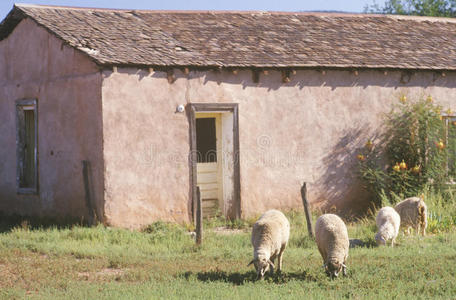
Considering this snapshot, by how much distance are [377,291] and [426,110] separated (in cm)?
824

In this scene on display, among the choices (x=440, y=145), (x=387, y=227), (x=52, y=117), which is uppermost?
(x=52, y=117)

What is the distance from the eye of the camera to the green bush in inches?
571

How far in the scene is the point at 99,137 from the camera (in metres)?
12.4

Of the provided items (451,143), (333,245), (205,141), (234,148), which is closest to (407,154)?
(451,143)

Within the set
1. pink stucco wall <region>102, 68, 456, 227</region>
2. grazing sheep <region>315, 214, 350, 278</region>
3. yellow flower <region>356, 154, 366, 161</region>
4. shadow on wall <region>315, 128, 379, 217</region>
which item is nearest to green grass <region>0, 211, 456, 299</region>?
grazing sheep <region>315, 214, 350, 278</region>

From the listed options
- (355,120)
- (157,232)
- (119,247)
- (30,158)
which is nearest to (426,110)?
(355,120)

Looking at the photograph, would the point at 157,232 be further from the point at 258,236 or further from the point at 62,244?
the point at 258,236

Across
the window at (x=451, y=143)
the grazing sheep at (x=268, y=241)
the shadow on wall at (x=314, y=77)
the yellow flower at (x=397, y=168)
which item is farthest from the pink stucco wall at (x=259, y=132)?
the grazing sheep at (x=268, y=241)

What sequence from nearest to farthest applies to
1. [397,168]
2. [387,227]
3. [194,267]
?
[194,267]
[387,227]
[397,168]

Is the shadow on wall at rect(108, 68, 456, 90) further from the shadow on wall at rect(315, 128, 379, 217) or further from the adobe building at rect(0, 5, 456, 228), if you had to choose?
the shadow on wall at rect(315, 128, 379, 217)

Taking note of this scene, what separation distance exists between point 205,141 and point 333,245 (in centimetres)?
626

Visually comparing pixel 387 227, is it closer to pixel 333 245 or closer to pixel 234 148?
pixel 333 245

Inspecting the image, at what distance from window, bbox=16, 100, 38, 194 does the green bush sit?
7.41 metres

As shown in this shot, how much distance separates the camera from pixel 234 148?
13.7 m
